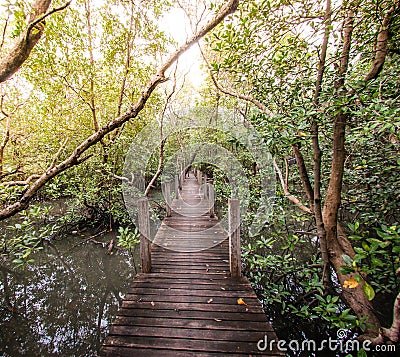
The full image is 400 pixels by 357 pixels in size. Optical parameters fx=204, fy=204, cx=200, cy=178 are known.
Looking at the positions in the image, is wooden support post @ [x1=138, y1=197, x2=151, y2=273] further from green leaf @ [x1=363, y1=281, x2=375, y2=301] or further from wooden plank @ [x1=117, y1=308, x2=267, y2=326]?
green leaf @ [x1=363, y1=281, x2=375, y2=301]

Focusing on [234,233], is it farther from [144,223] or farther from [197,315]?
[144,223]

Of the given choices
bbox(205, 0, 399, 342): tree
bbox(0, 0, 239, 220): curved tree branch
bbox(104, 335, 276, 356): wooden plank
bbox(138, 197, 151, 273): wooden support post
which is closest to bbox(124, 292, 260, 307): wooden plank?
bbox(104, 335, 276, 356): wooden plank

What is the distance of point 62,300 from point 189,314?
345cm

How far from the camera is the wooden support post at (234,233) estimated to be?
2.95 meters

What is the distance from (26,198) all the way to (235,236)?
2.49 metres

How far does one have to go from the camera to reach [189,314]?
8.27ft

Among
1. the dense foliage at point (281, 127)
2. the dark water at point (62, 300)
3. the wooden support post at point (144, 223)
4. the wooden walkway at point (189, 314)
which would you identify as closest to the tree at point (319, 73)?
the dense foliage at point (281, 127)

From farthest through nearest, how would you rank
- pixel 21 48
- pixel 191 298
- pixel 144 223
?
pixel 144 223 → pixel 191 298 → pixel 21 48

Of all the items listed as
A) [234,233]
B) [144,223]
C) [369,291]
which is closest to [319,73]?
[369,291]

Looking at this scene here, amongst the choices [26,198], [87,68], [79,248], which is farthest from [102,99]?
[26,198]

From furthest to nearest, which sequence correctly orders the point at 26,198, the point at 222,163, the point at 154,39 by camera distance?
1. the point at 222,163
2. the point at 154,39
3. the point at 26,198

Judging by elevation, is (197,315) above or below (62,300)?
above

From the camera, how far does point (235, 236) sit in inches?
119

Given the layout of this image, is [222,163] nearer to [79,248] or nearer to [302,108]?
[302,108]
